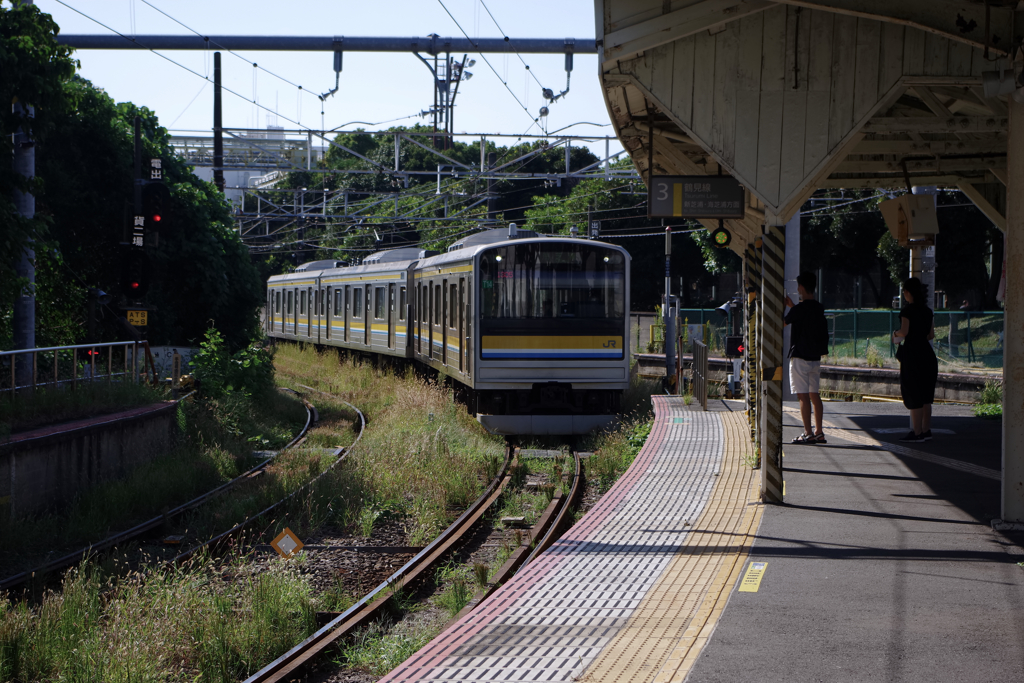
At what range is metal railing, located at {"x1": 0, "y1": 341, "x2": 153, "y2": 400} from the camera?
444 inches

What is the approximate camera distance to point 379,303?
2386 cm

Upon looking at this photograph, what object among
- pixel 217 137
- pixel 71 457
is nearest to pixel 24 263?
pixel 71 457

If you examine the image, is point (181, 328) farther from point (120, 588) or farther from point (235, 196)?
point (235, 196)

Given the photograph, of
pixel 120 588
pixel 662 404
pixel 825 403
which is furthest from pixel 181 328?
pixel 120 588

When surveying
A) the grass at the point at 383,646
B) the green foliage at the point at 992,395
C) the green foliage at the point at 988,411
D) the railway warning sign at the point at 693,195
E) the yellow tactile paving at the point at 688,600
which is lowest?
the grass at the point at 383,646

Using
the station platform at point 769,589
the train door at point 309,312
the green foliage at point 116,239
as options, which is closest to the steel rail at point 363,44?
the green foliage at point 116,239

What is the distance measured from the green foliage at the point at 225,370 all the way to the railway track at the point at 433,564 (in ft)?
23.6

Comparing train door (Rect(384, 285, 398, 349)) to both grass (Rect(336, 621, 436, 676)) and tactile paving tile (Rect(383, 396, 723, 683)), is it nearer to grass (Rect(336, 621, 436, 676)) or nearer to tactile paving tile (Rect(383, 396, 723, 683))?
tactile paving tile (Rect(383, 396, 723, 683))

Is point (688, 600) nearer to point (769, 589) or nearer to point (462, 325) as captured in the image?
point (769, 589)

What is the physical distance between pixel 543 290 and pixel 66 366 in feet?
20.7

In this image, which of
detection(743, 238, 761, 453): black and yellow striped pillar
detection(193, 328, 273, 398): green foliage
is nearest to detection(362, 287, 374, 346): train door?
detection(193, 328, 273, 398): green foliage

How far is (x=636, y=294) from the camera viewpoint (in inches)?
1976

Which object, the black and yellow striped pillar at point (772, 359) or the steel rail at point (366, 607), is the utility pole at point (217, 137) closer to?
the steel rail at point (366, 607)

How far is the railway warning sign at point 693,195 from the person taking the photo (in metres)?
9.72
